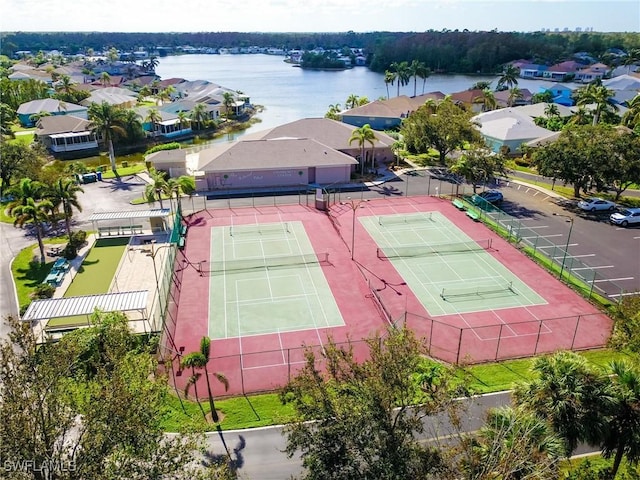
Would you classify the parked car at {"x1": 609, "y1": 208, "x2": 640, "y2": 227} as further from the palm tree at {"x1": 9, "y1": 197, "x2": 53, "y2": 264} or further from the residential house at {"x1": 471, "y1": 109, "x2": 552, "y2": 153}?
the palm tree at {"x1": 9, "y1": 197, "x2": 53, "y2": 264}

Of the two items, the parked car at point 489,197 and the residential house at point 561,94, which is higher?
the residential house at point 561,94

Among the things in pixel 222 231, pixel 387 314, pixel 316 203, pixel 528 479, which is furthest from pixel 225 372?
pixel 316 203

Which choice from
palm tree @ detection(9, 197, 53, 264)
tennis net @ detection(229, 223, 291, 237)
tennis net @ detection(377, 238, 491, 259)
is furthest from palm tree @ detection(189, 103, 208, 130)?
tennis net @ detection(377, 238, 491, 259)

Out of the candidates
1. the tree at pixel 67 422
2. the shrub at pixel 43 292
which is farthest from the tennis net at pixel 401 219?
the tree at pixel 67 422

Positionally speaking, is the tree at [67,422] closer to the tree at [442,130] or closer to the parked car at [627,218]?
the parked car at [627,218]

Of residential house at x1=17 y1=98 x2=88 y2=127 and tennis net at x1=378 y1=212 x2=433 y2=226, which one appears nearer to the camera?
tennis net at x1=378 y1=212 x2=433 y2=226

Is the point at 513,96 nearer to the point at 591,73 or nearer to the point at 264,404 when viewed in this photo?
the point at 591,73
